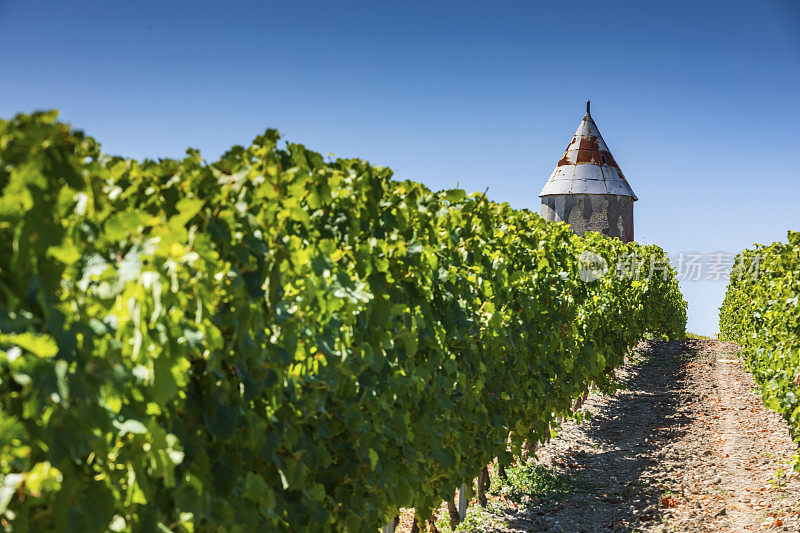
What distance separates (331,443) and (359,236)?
105cm

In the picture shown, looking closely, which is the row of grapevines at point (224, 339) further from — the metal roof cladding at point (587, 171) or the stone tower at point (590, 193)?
the metal roof cladding at point (587, 171)

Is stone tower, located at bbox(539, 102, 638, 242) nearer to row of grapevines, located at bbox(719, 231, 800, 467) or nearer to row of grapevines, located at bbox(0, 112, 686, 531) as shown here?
row of grapevines, located at bbox(719, 231, 800, 467)

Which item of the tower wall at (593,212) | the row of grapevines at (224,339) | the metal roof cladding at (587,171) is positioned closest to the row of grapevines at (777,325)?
the row of grapevines at (224,339)

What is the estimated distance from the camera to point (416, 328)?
381cm

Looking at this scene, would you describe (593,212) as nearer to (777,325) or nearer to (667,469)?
(777,325)

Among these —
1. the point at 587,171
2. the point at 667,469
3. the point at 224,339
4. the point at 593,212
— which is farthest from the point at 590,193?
the point at 224,339

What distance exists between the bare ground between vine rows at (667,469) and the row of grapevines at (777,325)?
59 cm

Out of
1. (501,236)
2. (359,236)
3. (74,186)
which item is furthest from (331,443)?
(501,236)

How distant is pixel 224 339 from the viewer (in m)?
2.29

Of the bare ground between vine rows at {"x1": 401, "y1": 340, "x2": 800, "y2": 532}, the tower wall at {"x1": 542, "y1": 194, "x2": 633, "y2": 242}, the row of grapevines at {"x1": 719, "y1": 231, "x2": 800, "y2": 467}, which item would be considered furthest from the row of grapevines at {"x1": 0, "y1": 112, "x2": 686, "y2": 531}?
the tower wall at {"x1": 542, "y1": 194, "x2": 633, "y2": 242}

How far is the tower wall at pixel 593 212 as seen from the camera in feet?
104

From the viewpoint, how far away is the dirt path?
20.8 feet

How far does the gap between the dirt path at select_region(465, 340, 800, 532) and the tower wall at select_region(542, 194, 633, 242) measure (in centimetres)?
1850

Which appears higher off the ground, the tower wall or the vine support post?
the tower wall
